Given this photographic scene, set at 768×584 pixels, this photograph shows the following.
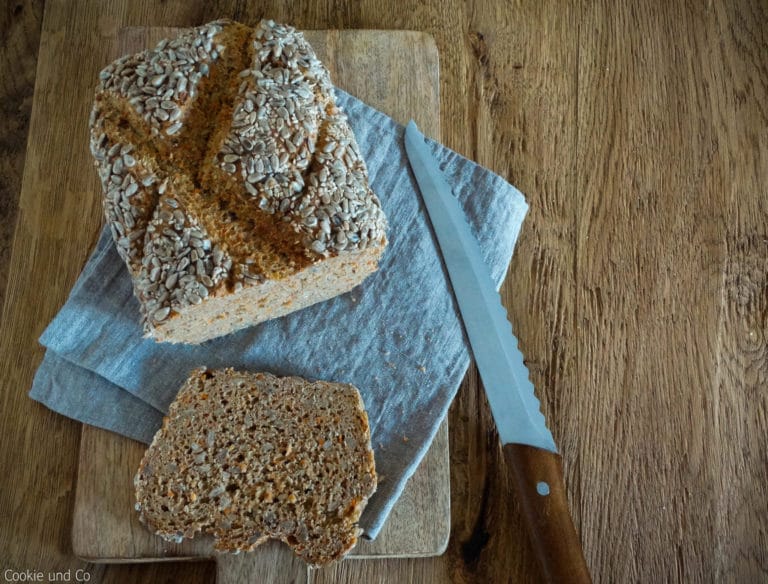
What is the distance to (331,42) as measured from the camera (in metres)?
2.86

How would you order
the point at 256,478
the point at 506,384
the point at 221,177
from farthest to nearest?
the point at 506,384, the point at 256,478, the point at 221,177

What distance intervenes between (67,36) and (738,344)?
318 cm

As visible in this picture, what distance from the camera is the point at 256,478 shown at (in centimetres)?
236

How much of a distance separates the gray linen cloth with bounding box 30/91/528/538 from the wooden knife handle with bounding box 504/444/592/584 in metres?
0.35

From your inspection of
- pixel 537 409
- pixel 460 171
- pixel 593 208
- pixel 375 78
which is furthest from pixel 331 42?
pixel 537 409

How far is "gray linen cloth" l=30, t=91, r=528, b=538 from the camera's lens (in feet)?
8.28

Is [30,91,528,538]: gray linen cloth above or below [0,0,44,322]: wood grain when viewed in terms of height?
below

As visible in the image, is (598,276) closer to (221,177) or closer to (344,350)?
(344,350)

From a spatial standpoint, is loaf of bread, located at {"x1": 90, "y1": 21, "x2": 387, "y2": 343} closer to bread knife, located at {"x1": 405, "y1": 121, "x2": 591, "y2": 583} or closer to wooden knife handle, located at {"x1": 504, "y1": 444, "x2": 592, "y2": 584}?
bread knife, located at {"x1": 405, "y1": 121, "x2": 591, "y2": 583}

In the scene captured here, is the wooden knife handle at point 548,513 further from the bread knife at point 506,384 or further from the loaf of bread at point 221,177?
the loaf of bread at point 221,177

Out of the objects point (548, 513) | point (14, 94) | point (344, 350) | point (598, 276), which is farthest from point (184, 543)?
point (14, 94)
